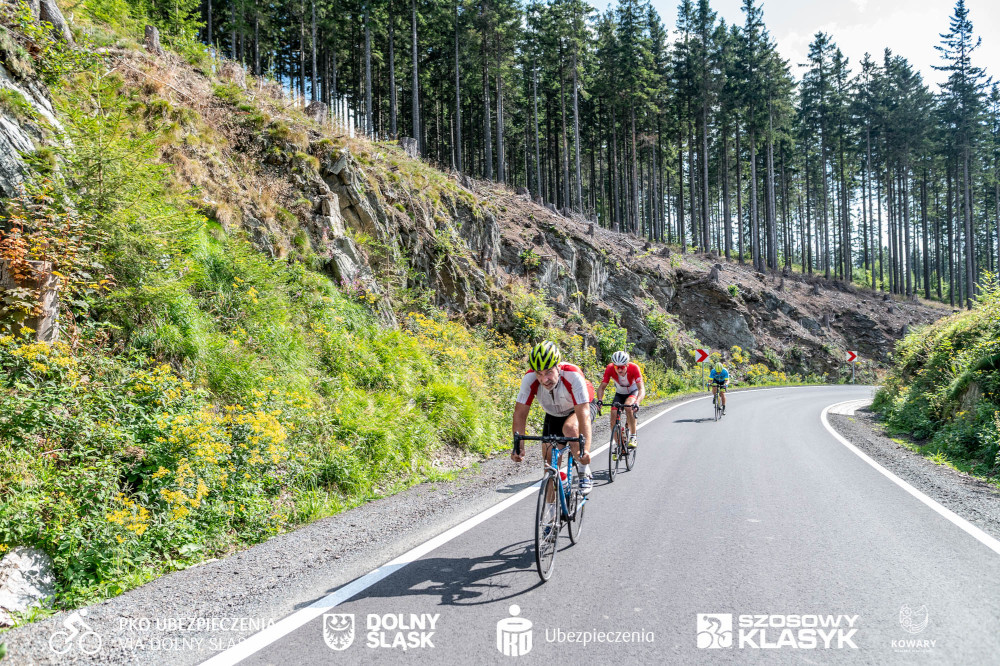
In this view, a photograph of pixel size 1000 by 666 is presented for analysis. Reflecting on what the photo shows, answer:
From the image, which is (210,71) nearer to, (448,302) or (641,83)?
(448,302)

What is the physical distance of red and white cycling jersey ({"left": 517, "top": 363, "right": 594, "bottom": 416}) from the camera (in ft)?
17.0

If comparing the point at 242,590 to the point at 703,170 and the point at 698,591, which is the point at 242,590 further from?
→ the point at 703,170

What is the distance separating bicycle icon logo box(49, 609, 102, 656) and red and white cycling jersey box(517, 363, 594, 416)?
11.8ft

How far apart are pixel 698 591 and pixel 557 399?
2158mm

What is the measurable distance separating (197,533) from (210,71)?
13.6 m

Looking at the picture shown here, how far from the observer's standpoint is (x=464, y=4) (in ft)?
113

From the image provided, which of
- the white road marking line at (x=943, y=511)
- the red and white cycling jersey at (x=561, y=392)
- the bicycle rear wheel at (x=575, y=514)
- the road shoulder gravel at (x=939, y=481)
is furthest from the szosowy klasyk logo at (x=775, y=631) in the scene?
the road shoulder gravel at (x=939, y=481)

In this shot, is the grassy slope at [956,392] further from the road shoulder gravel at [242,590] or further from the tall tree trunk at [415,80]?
the tall tree trunk at [415,80]

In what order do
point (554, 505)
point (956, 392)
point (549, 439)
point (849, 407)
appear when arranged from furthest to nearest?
1. point (849, 407)
2. point (956, 392)
3. point (549, 439)
4. point (554, 505)

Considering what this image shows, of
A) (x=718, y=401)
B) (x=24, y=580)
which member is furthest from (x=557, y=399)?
(x=718, y=401)

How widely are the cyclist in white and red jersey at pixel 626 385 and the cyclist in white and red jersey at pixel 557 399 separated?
11.3 ft

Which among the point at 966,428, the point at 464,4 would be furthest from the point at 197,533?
the point at 464,4

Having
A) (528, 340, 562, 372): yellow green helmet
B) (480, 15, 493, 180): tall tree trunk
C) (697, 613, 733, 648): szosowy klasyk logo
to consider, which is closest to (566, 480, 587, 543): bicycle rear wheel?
(528, 340, 562, 372): yellow green helmet

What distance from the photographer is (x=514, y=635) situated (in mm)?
3424
